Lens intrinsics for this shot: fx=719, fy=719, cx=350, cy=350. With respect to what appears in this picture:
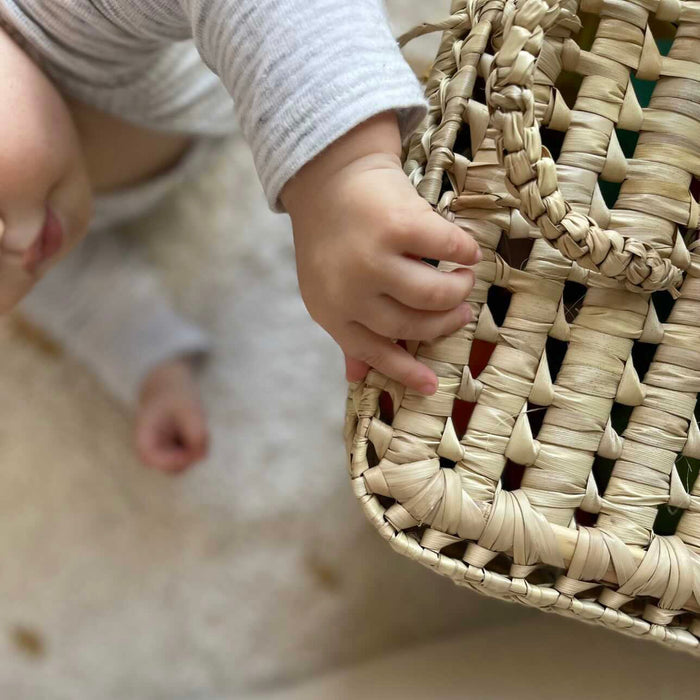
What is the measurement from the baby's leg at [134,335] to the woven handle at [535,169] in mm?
567

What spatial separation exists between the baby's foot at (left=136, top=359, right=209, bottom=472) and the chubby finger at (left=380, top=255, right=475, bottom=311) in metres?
0.50

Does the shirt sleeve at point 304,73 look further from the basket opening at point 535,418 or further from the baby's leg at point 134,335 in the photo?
the baby's leg at point 134,335

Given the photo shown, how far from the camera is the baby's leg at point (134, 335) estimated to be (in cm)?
83

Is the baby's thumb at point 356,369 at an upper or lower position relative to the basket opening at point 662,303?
lower

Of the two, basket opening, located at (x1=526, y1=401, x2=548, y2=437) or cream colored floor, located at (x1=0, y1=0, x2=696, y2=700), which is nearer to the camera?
basket opening, located at (x1=526, y1=401, x2=548, y2=437)

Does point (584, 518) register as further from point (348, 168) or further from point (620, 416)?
point (348, 168)

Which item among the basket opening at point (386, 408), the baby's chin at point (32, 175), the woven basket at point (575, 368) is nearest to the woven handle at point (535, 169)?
the woven basket at point (575, 368)

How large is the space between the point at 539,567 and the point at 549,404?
0.09 meters

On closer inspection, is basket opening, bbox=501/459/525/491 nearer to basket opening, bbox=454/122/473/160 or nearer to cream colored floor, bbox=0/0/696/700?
basket opening, bbox=454/122/473/160

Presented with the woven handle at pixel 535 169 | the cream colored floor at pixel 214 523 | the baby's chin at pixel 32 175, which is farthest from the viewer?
the cream colored floor at pixel 214 523

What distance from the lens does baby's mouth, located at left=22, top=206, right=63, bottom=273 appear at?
55 centimetres

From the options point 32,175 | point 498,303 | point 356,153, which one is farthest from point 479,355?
point 32,175

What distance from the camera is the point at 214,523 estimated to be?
2.72 ft

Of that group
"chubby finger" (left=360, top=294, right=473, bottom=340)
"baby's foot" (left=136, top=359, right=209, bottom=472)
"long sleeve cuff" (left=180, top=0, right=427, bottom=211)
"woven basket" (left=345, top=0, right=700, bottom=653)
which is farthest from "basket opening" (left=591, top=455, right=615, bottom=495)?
"baby's foot" (left=136, top=359, right=209, bottom=472)
